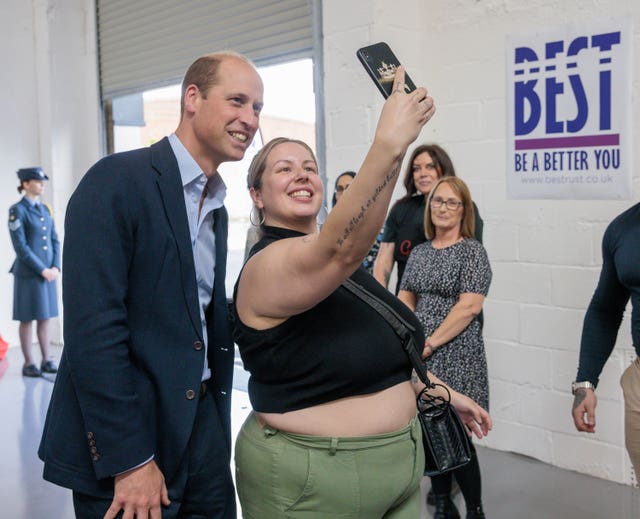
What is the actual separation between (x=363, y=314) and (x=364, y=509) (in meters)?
0.37

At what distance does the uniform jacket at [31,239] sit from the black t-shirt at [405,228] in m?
3.20

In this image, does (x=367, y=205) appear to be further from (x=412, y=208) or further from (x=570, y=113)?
(x=570, y=113)

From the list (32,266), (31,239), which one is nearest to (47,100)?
(31,239)

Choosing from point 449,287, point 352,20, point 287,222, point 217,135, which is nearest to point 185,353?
point 287,222

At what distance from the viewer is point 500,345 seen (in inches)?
135

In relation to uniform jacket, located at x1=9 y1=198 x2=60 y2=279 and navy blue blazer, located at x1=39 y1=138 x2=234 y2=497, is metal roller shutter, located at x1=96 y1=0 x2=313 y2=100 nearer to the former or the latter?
uniform jacket, located at x1=9 y1=198 x2=60 y2=279

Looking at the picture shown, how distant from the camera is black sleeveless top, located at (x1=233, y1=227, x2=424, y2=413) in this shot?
131 cm

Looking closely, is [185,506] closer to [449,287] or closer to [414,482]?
[414,482]

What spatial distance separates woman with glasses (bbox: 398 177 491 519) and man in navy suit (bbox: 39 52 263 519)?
125 cm

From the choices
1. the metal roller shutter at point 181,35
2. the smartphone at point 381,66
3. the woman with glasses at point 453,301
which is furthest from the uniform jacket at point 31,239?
the smartphone at point 381,66

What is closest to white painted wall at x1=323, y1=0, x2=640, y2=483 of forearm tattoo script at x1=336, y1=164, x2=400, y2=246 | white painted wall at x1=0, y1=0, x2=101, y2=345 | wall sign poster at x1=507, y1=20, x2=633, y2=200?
wall sign poster at x1=507, y1=20, x2=633, y2=200

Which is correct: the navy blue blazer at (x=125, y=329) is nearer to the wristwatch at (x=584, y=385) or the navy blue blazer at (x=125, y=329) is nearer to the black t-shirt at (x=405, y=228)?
the wristwatch at (x=584, y=385)

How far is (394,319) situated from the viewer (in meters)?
1.39

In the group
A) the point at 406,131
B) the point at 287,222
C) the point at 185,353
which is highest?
the point at 406,131
